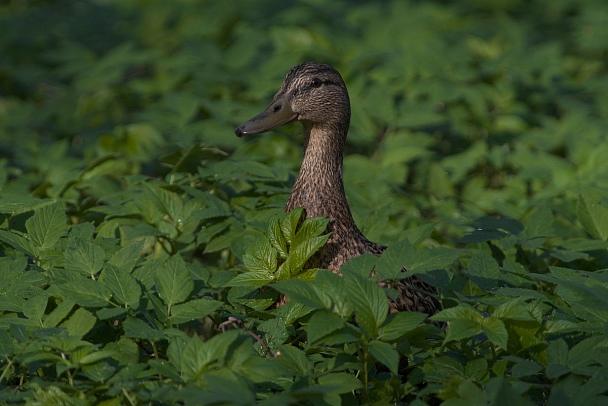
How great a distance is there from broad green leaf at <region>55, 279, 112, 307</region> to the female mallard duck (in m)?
0.95

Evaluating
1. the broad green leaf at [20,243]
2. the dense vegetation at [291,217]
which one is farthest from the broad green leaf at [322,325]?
the broad green leaf at [20,243]

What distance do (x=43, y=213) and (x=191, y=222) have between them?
2.27 feet

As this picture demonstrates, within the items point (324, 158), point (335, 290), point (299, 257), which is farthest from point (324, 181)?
point (335, 290)

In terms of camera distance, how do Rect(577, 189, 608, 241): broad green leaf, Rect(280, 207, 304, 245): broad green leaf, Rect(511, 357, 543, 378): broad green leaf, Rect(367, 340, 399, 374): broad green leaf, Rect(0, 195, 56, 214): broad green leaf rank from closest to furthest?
Rect(367, 340, 399, 374): broad green leaf, Rect(511, 357, 543, 378): broad green leaf, Rect(280, 207, 304, 245): broad green leaf, Rect(0, 195, 56, 214): broad green leaf, Rect(577, 189, 608, 241): broad green leaf

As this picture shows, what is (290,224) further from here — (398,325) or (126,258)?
(398,325)

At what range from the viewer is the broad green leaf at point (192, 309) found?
10.4ft

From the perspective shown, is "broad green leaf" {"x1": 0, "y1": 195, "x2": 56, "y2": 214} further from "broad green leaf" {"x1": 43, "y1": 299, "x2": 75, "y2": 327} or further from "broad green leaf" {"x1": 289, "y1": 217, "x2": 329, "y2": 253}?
"broad green leaf" {"x1": 289, "y1": 217, "x2": 329, "y2": 253}

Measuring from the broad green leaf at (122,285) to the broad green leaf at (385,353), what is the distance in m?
0.83

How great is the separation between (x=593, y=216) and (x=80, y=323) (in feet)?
8.10

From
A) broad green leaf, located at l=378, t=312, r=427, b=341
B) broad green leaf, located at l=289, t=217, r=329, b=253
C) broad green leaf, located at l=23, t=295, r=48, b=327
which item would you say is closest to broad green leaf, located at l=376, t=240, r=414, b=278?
broad green leaf, located at l=378, t=312, r=427, b=341

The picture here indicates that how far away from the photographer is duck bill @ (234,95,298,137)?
13.1ft

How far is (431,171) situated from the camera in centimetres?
628

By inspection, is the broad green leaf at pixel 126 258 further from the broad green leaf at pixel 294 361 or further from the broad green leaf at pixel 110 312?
the broad green leaf at pixel 294 361

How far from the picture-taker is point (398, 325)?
295cm
